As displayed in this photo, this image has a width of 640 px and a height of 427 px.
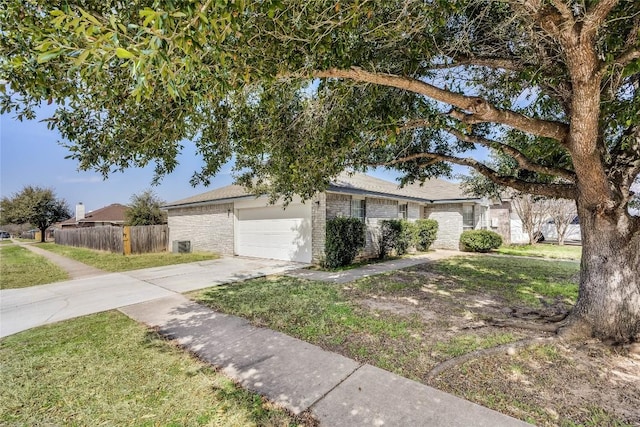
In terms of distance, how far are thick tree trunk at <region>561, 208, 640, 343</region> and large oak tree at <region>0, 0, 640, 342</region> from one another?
0.02m

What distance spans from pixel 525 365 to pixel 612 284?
1.84 meters

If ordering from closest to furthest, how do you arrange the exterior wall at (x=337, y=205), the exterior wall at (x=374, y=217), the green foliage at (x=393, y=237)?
the exterior wall at (x=337, y=205) < the exterior wall at (x=374, y=217) < the green foliage at (x=393, y=237)

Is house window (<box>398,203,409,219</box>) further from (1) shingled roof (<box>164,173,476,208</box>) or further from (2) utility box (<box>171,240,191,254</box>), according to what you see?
(2) utility box (<box>171,240,191,254</box>)

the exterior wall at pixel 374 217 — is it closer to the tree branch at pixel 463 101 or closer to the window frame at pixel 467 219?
the window frame at pixel 467 219

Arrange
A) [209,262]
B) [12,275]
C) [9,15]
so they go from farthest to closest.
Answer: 1. [209,262]
2. [12,275]
3. [9,15]

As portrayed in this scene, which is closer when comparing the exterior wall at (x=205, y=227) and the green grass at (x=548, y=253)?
the green grass at (x=548, y=253)

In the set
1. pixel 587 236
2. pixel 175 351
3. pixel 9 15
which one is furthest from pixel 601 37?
pixel 175 351

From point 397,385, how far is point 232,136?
452cm

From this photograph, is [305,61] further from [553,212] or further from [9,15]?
[553,212]

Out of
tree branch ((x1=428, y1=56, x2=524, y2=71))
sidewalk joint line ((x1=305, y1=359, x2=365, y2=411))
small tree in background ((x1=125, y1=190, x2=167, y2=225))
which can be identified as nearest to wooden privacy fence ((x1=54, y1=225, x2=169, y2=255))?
small tree in background ((x1=125, y1=190, x2=167, y2=225))

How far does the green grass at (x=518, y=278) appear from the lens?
22.3 ft

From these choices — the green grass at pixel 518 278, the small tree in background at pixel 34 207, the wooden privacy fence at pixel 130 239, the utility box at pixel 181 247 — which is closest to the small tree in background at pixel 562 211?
the green grass at pixel 518 278

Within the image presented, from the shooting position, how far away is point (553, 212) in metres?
18.4

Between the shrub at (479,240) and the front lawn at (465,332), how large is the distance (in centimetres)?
647
